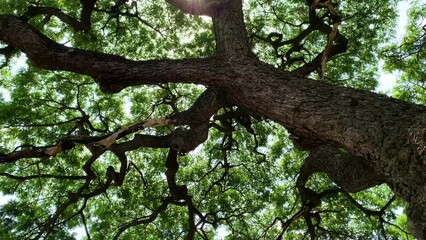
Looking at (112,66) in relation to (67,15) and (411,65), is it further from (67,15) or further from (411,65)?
(411,65)

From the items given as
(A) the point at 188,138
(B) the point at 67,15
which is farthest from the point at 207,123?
(B) the point at 67,15

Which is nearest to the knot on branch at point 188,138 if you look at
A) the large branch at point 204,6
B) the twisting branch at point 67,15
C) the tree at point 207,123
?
the tree at point 207,123

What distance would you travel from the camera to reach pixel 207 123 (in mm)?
6609

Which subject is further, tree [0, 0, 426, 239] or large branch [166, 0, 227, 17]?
large branch [166, 0, 227, 17]

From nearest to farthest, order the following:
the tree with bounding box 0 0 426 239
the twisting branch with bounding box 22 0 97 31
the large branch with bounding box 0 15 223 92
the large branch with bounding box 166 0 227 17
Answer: the tree with bounding box 0 0 426 239 → the large branch with bounding box 0 15 223 92 → the large branch with bounding box 166 0 227 17 → the twisting branch with bounding box 22 0 97 31

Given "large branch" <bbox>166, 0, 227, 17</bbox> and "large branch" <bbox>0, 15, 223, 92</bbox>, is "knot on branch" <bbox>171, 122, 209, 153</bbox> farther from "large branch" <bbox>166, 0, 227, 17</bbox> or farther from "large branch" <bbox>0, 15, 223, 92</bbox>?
"large branch" <bbox>166, 0, 227, 17</bbox>

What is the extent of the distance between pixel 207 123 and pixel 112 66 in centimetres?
188

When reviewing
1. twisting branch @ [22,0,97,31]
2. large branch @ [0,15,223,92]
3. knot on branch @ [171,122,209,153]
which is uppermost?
twisting branch @ [22,0,97,31]

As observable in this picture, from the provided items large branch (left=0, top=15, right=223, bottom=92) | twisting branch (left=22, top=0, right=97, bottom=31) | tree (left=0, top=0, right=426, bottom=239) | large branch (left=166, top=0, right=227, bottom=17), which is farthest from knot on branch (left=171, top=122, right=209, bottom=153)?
twisting branch (left=22, top=0, right=97, bottom=31)

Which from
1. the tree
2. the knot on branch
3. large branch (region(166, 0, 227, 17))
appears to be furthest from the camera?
large branch (region(166, 0, 227, 17))

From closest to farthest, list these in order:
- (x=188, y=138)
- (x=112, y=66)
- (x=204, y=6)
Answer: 1. (x=112, y=66)
2. (x=188, y=138)
3. (x=204, y=6)

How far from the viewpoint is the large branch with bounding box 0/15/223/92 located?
5.51m

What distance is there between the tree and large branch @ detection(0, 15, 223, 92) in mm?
21

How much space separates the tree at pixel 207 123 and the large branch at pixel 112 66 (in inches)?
0.8
